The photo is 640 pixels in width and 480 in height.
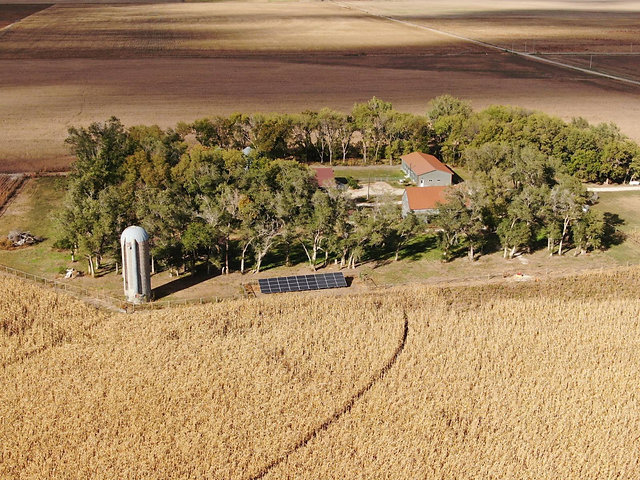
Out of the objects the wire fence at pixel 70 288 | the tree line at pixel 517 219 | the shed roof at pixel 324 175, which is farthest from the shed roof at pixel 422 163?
the wire fence at pixel 70 288

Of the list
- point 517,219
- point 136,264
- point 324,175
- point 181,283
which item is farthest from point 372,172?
point 136,264

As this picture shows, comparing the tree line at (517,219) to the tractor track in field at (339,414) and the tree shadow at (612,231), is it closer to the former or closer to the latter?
the tree shadow at (612,231)

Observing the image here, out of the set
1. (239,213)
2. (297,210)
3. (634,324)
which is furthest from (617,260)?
(239,213)

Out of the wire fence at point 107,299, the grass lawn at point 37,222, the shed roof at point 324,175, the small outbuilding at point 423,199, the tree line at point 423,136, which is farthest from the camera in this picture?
the tree line at point 423,136

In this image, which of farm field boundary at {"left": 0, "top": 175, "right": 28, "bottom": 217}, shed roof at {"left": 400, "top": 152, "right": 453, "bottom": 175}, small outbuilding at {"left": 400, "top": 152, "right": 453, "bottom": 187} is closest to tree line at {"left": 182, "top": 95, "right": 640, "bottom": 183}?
shed roof at {"left": 400, "top": 152, "right": 453, "bottom": 175}

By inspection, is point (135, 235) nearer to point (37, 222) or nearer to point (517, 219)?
point (37, 222)
